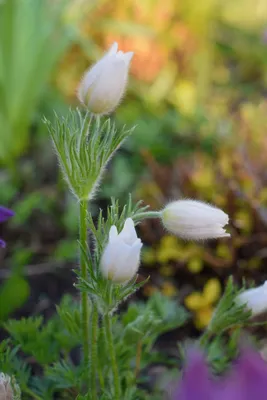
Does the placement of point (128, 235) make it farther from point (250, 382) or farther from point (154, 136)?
point (154, 136)

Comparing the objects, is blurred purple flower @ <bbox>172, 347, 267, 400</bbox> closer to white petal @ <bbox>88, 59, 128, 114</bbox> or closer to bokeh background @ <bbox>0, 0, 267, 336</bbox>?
white petal @ <bbox>88, 59, 128, 114</bbox>

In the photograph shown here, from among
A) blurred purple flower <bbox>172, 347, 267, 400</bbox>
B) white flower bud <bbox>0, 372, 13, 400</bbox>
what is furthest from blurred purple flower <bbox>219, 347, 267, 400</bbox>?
white flower bud <bbox>0, 372, 13, 400</bbox>

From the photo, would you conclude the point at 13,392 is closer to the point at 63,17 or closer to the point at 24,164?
the point at 24,164

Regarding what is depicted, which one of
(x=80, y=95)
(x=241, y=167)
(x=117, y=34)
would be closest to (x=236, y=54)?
(x=117, y=34)

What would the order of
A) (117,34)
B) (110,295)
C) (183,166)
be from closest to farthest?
(110,295) → (183,166) → (117,34)

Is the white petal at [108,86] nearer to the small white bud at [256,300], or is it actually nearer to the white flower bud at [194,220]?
the white flower bud at [194,220]

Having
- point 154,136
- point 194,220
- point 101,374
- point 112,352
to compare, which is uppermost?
point 194,220

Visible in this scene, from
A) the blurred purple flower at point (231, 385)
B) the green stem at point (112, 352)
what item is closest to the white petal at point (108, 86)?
the green stem at point (112, 352)

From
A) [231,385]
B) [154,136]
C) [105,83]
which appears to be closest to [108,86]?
[105,83]

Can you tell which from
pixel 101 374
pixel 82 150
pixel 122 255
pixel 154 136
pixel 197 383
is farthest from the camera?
pixel 154 136
